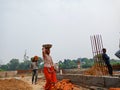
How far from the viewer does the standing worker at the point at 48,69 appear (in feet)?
27.8

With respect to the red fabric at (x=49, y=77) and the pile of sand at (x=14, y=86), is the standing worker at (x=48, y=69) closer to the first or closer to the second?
the red fabric at (x=49, y=77)

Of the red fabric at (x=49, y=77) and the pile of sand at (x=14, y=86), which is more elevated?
the red fabric at (x=49, y=77)

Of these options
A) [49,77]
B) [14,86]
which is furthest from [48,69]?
[14,86]

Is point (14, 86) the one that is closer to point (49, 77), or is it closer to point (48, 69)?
point (48, 69)

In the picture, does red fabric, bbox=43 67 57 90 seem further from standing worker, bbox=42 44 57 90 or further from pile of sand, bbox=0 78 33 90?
pile of sand, bbox=0 78 33 90

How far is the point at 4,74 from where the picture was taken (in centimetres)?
3725

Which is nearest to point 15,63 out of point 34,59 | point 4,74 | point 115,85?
point 4,74

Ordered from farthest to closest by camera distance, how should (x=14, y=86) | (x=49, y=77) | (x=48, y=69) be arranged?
(x=14, y=86) → (x=48, y=69) → (x=49, y=77)

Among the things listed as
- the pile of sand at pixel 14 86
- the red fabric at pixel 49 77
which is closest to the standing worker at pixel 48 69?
the red fabric at pixel 49 77

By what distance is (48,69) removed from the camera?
28.5 feet

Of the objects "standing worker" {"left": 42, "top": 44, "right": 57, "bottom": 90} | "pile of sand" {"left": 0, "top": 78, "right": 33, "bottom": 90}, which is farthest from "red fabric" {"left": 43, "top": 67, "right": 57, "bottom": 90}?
"pile of sand" {"left": 0, "top": 78, "right": 33, "bottom": 90}

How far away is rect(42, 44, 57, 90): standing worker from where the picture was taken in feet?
27.8

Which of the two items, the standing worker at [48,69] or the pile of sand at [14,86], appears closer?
the standing worker at [48,69]

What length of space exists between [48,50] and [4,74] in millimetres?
29643
